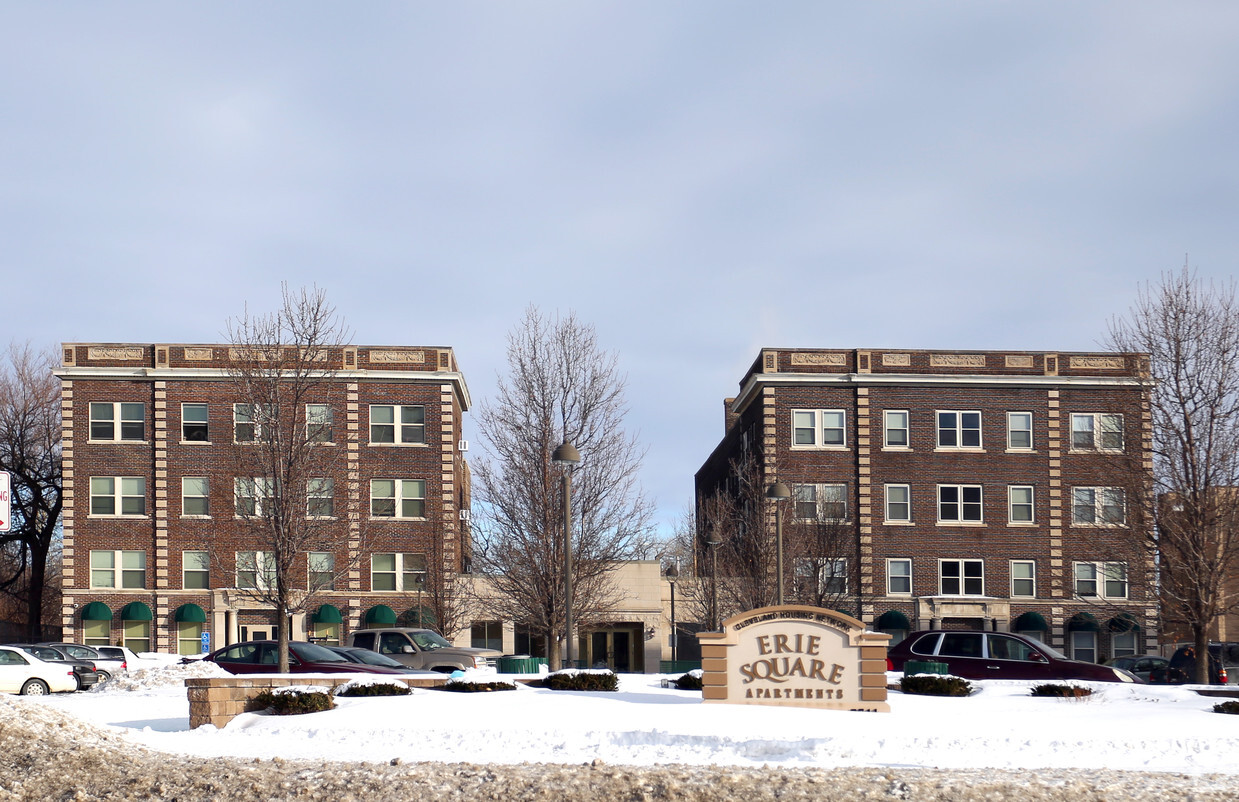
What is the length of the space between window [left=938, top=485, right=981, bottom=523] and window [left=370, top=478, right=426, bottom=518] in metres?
20.5

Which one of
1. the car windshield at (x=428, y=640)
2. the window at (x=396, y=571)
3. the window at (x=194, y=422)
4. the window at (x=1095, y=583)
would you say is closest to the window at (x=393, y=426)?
the window at (x=396, y=571)

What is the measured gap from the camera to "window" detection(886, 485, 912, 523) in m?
49.5

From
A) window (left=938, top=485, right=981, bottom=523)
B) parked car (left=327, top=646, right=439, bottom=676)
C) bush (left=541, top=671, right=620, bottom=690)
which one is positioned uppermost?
window (left=938, top=485, right=981, bottom=523)

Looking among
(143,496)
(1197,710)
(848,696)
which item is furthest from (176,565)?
(1197,710)

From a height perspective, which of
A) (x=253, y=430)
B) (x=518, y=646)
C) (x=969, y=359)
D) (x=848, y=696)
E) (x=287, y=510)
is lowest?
(x=518, y=646)

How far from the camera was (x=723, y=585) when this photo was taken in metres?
42.5

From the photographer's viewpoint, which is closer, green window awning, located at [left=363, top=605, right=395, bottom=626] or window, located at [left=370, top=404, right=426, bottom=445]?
green window awning, located at [left=363, top=605, right=395, bottom=626]

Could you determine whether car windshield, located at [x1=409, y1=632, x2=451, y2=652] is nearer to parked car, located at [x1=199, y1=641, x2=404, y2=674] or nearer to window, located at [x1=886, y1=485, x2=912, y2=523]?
parked car, located at [x1=199, y1=641, x2=404, y2=674]

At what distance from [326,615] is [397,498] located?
5270 millimetres

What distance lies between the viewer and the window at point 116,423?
49.3 m

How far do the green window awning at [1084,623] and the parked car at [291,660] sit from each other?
31809mm

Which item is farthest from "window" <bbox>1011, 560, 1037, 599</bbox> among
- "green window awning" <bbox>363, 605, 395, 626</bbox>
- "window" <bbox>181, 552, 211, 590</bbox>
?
"window" <bbox>181, 552, 211, 590</bbox>

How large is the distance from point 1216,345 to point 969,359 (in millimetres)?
23891

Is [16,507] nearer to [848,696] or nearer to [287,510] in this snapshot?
[287,510]
